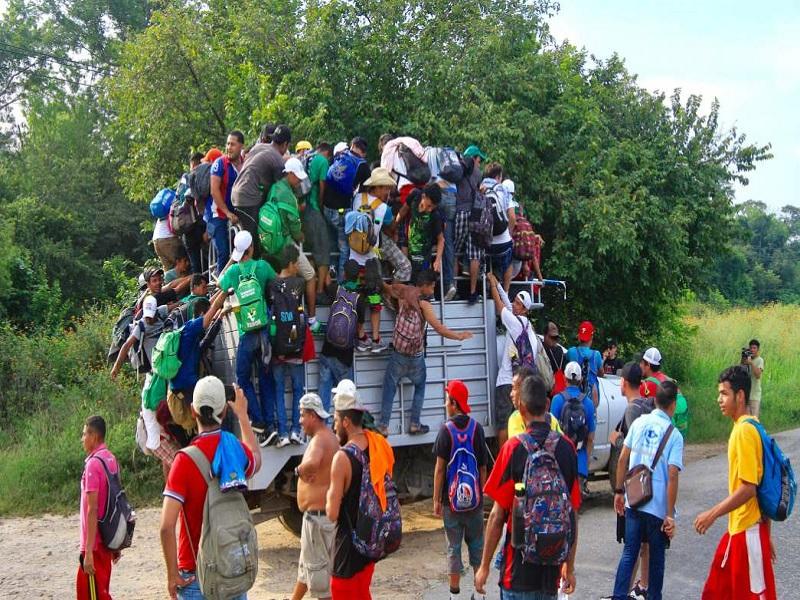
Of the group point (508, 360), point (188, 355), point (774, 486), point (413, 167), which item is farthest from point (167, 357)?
point (774, 486)

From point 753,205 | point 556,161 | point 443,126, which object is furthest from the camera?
point 753,205

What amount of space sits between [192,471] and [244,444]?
1.78 ft

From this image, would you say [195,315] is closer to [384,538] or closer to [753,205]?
[384,538]

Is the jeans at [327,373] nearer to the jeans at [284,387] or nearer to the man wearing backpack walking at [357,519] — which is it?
the jeans at [284,387]

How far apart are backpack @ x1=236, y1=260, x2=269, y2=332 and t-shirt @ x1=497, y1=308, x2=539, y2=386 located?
2.65 meters

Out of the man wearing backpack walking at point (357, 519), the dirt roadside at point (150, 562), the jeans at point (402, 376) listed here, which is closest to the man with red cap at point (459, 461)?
the dirt roadside at point (150, 562)

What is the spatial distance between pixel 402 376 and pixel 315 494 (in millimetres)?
3030

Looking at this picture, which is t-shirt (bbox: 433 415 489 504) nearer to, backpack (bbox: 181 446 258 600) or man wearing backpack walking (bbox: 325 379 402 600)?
man wearing backpack walking (bbox: 325 379 402 600)

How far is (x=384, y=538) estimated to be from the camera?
5047 mm

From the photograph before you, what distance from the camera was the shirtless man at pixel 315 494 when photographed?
18.2ft

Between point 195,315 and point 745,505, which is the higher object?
point 195,315

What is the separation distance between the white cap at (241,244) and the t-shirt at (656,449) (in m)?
3.58

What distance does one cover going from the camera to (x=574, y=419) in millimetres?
8352

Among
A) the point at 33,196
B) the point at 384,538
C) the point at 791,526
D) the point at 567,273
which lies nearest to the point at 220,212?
the point at 384,538
